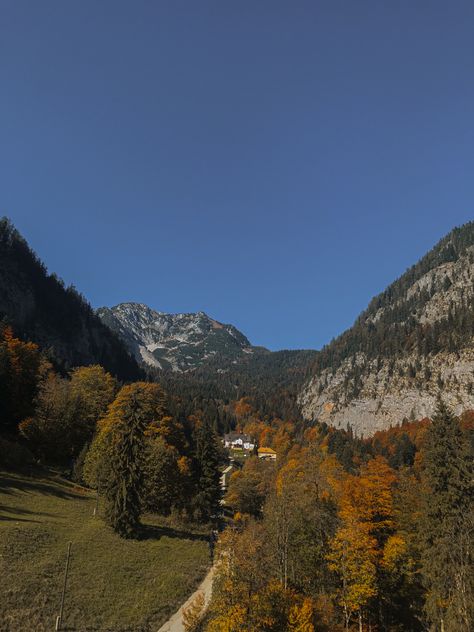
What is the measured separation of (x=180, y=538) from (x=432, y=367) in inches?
6459

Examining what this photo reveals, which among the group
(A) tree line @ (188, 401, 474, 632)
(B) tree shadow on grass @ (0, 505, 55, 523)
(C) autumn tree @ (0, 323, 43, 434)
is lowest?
(B) tree shadow on grass @ (0, 505, 55, 523)

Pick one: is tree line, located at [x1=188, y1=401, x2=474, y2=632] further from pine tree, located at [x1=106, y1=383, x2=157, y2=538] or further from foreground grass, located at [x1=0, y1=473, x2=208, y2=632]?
pine tree, located at [x1=106, y1=383, x2=157, y2=538]

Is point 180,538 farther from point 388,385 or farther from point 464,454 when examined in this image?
point 388,385

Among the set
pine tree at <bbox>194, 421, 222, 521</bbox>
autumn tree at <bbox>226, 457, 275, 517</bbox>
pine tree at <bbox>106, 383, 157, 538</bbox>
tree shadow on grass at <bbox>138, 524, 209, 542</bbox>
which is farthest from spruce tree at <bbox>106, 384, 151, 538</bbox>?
autumn tree at <bbox>226, 457, 275, 517</bbox>

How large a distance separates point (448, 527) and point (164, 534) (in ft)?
96.2

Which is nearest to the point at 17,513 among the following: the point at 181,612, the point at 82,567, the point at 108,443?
the point at 82,567

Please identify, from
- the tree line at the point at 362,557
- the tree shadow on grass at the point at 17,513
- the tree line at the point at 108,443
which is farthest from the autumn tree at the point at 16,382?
the tree line at the point at 362,557

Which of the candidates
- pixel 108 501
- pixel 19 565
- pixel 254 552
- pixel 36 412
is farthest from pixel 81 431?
pixel 254 552

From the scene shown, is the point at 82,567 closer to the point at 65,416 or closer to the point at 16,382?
the point at 65,416

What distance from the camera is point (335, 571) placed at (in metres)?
37.4

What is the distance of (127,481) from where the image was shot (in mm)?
41938

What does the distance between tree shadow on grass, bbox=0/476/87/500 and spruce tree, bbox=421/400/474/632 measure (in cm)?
4004

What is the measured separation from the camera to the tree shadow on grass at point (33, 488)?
146ft

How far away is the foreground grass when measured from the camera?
24389mm
